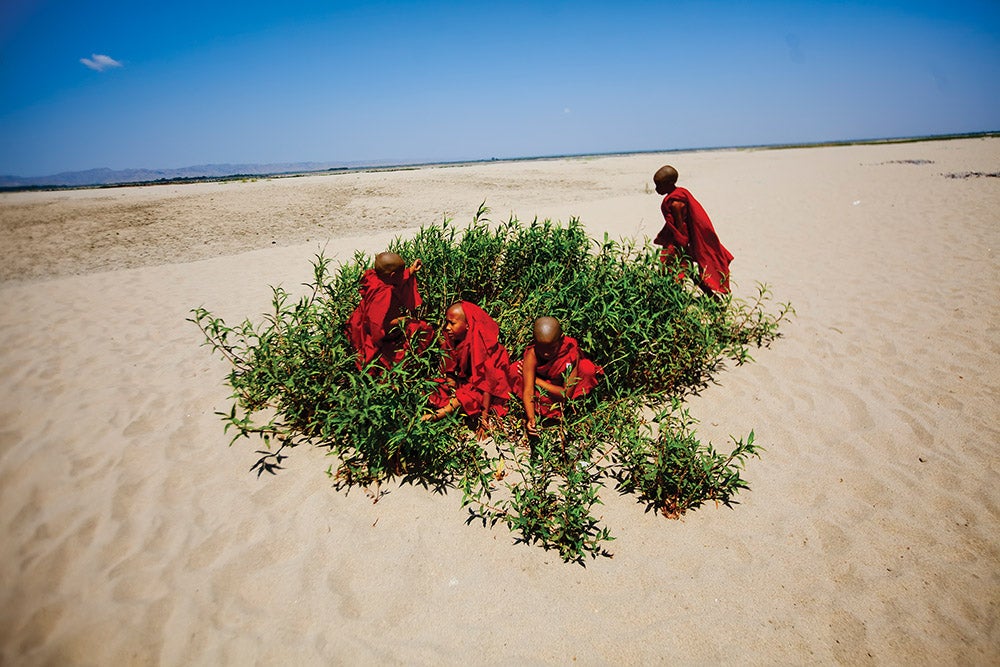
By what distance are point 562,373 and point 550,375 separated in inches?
4.8

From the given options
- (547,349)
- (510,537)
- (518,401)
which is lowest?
(510,537)

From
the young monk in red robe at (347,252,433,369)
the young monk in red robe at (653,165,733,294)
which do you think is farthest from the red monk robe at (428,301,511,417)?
the young monk in red robe at (653,165,733,294)

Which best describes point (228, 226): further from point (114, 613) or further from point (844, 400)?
point (844, 400)

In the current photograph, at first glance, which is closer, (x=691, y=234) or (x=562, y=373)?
(x=562, y=373)

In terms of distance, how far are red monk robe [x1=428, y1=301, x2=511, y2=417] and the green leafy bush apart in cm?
14

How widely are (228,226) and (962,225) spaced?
698 inches

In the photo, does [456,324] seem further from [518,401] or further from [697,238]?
[697,238]

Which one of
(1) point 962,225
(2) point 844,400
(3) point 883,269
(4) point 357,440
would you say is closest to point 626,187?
(1) point 962,225

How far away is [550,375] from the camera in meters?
3.29

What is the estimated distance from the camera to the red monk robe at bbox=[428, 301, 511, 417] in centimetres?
335

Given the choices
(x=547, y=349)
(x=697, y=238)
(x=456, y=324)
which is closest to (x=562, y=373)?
(x=547, y=349)

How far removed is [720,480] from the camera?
2941 millimetres

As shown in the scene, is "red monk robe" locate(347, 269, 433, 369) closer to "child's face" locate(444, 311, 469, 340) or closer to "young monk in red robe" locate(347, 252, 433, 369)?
"young monk in red robe" locate(347, 252, 433, 369)

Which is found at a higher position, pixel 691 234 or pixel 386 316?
pixel 691 234
